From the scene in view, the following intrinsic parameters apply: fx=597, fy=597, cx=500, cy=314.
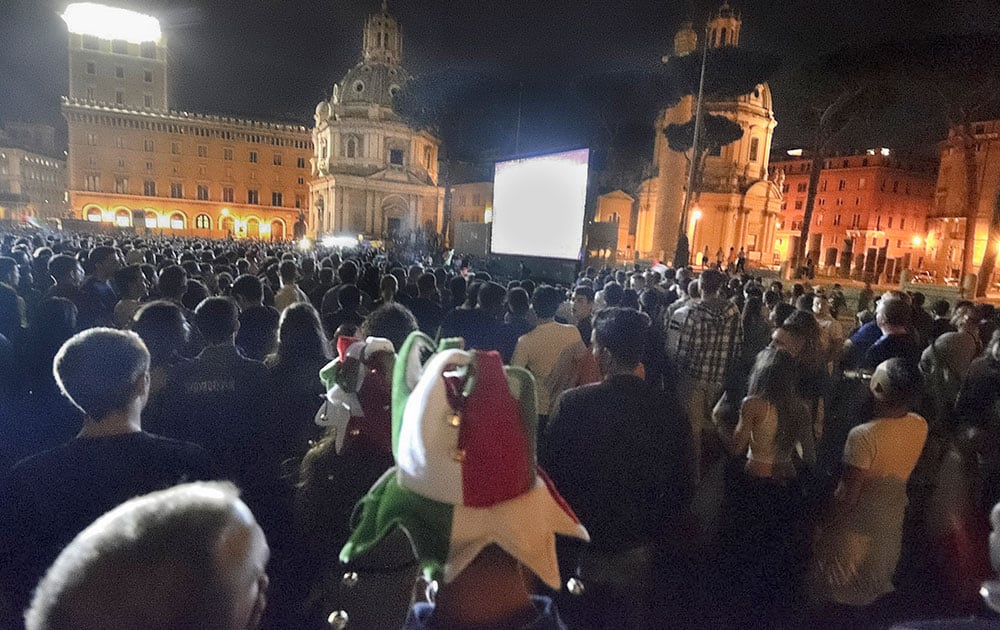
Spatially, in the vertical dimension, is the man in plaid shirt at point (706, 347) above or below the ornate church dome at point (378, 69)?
below

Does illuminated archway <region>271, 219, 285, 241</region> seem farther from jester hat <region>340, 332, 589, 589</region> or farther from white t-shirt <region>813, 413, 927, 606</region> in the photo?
jester hat <region>340, 332, 589, 589</region>

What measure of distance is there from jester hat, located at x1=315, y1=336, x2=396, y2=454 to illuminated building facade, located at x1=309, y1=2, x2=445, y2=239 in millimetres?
53242

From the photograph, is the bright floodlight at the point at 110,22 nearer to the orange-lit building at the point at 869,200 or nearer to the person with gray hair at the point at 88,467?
the orange-lit building at the point at 869,200

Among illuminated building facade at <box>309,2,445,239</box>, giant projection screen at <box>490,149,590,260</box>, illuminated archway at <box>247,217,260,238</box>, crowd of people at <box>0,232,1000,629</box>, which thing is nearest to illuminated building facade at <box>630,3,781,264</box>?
illuminated building facade at <box>309,2,445,239</box>

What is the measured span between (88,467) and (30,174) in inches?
3435

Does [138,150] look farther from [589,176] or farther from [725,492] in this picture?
[725,492]

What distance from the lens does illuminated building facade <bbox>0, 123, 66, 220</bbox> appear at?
63469 millimetres

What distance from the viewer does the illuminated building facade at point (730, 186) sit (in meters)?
42.0

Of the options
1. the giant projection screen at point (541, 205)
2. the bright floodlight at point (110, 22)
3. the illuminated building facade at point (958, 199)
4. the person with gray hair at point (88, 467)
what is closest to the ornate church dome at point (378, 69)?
the bright floodlight at point (110, 22)

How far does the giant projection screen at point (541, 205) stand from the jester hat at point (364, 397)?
13.7 meters

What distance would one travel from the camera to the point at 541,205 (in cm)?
1783

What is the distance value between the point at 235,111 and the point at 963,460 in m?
85.4

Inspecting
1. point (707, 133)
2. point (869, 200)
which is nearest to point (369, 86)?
point (707, 133)

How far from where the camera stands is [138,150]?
6469cm
